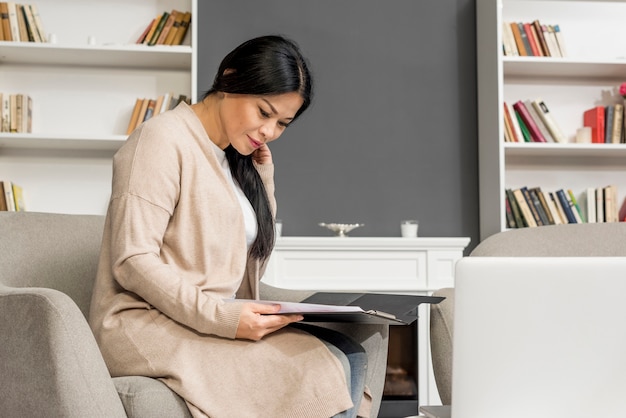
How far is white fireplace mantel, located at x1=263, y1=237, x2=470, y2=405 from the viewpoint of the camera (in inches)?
144

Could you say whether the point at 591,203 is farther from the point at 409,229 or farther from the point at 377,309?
Result: the point at 377,309

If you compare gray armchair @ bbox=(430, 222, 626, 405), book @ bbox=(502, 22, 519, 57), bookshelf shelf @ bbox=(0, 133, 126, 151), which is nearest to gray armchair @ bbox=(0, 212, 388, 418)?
gray armchair @ bbox=(430, 222, 626, 405)

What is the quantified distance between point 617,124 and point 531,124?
0.42 metres

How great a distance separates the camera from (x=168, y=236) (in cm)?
174

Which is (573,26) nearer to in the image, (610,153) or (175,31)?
(610,153)

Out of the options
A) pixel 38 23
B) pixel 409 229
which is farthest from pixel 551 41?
pixel 38 23

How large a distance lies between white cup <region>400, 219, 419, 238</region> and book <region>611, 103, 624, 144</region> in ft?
3.42

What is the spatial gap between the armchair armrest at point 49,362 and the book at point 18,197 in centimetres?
245

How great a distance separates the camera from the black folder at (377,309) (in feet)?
5.05

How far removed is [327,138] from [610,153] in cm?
137

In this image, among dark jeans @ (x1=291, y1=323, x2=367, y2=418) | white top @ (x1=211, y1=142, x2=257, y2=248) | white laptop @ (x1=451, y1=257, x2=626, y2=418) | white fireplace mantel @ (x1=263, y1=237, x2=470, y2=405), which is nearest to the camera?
white laptop @ (x1=451, y1=257, x2=626, y2=418)

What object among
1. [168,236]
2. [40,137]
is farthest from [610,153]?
[168,236]

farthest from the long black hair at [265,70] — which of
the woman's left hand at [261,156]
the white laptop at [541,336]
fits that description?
the white laptop at [541,336]

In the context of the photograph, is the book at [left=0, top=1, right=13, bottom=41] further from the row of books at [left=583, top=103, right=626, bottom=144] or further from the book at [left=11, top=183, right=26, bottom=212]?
the row of books at [left=583, top=103, right=626, bottom=144]
